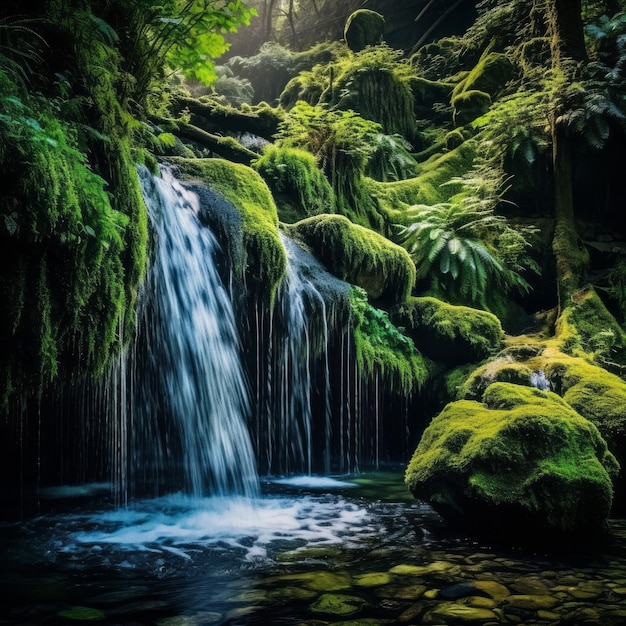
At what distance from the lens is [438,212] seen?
1093cm

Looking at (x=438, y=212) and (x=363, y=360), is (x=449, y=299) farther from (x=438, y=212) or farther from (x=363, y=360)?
(x=363, y=360)

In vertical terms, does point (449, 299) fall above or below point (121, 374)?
above

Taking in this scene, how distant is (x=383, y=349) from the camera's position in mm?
8117

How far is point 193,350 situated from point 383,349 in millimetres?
3402

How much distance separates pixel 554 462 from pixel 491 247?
7600 mm

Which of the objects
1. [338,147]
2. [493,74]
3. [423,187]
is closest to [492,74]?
[493,74]

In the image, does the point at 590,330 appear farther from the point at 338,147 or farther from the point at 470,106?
the point at 470,106

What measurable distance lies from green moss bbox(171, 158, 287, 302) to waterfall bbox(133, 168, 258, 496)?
18.8 inches

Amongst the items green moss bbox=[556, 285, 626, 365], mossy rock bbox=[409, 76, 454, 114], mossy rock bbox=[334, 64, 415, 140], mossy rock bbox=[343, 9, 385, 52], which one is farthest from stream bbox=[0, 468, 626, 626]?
mossy rock bbox=[343, 9, 385, 52]

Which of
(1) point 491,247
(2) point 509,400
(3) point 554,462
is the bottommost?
(3) point 554,462

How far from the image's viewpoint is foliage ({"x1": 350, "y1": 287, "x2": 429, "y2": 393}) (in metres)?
7.87

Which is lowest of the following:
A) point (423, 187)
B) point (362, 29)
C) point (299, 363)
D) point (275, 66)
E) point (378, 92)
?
point (299, 363)

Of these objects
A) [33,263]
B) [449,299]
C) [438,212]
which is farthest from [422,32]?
[33,263]

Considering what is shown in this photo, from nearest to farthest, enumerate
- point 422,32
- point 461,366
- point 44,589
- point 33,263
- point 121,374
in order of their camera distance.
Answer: point 44,589 < point 33,263 < point 121,374 < point 461,366 < point 422,32
